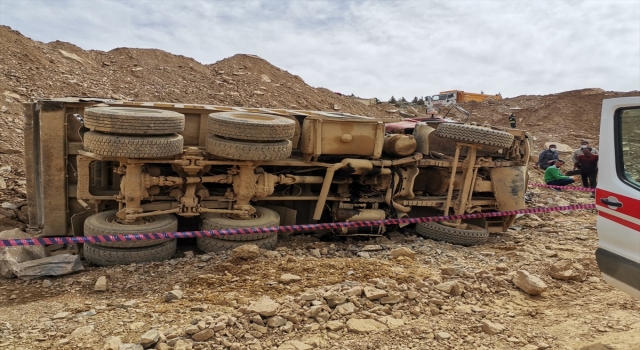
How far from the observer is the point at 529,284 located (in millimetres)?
4285

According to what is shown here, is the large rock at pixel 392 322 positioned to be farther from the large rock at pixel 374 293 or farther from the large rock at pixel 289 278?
the large rock at pixel 289 278

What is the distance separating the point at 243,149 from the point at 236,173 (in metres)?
0.52

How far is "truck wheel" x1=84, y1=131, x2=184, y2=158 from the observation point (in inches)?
182

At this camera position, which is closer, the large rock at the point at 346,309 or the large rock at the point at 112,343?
the large rock at the point at 112,343

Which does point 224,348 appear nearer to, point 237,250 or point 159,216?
point 237,250

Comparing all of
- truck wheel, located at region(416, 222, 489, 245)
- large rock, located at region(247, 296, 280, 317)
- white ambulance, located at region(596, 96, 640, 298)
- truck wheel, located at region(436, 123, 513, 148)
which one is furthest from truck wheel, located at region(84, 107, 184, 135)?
white ambulance, located at region(596, 96, 640, 298)

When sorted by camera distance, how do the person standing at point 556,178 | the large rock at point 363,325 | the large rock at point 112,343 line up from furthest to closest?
the person standing at point 556,178 < the large rock at point 363,325 < the large rock at point 112,343

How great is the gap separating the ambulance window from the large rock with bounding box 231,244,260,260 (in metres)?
3.29

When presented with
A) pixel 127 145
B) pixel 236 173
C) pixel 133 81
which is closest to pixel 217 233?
pixel 236 173

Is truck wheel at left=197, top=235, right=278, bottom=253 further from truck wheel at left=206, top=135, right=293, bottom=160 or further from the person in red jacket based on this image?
the person in red jacket

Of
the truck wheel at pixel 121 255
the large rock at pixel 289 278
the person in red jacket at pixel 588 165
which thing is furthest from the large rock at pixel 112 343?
the person in red jacket at pixel 588 165

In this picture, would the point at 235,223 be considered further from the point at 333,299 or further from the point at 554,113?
the point at 554,113

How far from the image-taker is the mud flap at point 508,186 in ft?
22.7

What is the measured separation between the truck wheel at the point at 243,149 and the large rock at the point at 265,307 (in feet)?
6.56
